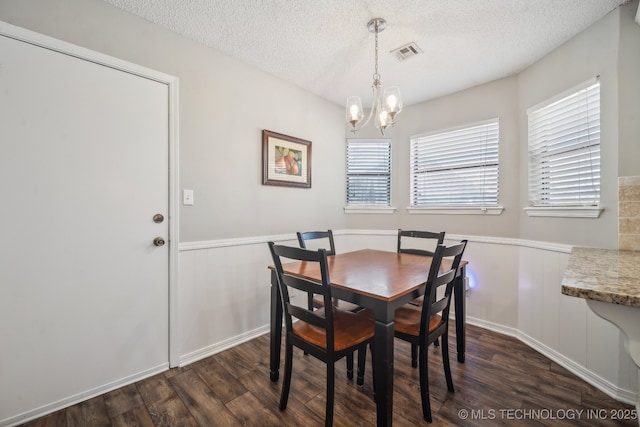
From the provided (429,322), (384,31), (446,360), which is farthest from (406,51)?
(446,360)

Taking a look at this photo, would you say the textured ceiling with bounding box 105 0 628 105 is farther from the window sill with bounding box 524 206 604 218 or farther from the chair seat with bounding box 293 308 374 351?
the chair seat with bounding box 293 308 374 351

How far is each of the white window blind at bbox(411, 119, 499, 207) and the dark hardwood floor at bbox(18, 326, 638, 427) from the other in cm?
152

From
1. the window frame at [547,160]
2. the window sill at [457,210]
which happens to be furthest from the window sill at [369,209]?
the window frame at [547,160]

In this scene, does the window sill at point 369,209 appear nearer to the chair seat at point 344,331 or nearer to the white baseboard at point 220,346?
the white baseboard at point 220,346

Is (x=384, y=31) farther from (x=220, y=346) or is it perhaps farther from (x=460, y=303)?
(x=220, y=346)

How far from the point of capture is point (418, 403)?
1.56 metres

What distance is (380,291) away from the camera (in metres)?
1.26

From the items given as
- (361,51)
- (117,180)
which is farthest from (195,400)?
(361,51)

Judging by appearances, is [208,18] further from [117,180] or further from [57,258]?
[57,258]

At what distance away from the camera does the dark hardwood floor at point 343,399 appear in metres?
1.45

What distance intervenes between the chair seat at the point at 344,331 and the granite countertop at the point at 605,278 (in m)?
0.91

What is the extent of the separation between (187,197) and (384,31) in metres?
1.89

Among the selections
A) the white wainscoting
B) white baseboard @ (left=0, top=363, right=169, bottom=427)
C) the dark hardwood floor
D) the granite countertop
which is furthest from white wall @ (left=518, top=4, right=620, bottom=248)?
white baseboard @ (left=0, top=363, right=169, bottom=427)

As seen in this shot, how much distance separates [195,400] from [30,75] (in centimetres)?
205
